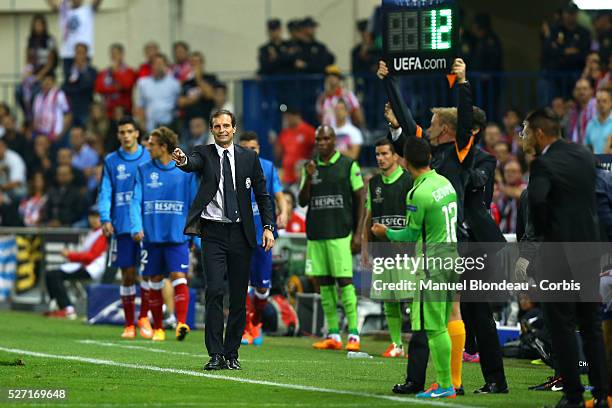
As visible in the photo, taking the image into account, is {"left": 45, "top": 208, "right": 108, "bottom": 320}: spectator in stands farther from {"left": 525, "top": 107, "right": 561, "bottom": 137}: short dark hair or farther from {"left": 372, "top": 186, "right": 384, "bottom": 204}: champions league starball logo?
{"left": 525, "top": 107, "right": 561, "bottom": 137}: short dark hair

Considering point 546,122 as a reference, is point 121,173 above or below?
below

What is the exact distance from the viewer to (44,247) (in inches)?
923

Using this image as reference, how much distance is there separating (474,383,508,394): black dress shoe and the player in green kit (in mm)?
646

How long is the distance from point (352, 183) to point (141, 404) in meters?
7.09

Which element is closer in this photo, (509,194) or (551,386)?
(551,386)

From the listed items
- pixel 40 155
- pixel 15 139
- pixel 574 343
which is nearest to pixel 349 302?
pixel 574 343

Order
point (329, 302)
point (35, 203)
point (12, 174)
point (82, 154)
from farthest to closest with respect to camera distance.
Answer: point (12, 174)
point (82, 154)
point (35, 203)
point (329, 302)

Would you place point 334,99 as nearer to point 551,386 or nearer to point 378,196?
point 378,196

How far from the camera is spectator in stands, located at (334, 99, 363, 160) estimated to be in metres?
22.4

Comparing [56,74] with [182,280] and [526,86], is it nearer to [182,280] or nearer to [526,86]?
[526,86]

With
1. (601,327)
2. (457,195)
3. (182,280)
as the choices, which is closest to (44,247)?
(182,280)

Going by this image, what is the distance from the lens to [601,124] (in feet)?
64.7

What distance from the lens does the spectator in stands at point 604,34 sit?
21703 mm

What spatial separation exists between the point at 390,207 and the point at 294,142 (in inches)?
318
